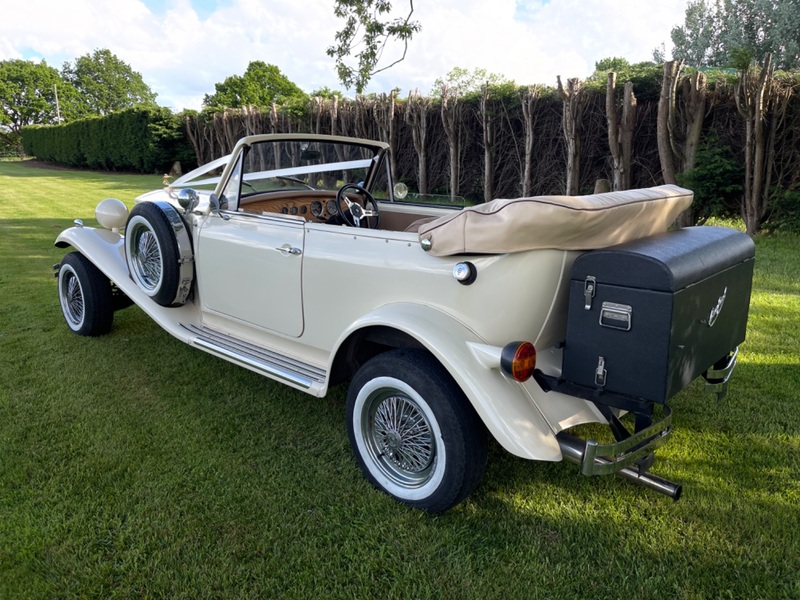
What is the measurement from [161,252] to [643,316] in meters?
2.97

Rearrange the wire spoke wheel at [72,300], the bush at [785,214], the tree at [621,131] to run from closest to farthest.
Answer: the wire spoke wheel at [72,300]
the bush at [785,214]
the tree at [621,131]

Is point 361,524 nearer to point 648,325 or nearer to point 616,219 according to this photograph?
point 648,325

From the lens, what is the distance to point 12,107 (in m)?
60.3

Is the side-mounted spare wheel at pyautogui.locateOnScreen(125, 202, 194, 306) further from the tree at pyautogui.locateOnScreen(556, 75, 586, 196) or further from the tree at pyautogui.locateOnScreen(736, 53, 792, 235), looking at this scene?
the tree at pyautogui.locateOnScreen(556, 75, 586, 196)

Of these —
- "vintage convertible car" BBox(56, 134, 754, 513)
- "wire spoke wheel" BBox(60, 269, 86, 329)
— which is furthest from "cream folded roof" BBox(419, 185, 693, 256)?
"wire spoke wheel" BBox(60, 269, 86, 329)

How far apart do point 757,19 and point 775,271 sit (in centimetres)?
3189

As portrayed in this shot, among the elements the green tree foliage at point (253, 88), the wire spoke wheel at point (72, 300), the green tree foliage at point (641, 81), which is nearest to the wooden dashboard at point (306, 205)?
the wire spoke wheel at point (72, 300)

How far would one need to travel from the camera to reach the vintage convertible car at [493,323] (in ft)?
6.72

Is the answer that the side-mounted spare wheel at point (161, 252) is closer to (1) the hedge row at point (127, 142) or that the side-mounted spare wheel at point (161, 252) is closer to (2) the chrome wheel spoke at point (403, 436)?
(2) the chrome wheel spoke at point (403, 436)

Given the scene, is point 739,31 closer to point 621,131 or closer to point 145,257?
point 621,131

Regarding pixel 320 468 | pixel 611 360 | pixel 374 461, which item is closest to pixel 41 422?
pixel 320 468

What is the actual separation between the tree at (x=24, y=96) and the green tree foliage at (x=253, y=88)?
782 inches

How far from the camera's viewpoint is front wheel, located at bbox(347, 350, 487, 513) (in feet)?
7.37

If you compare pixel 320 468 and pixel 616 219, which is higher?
pixel 616 219
